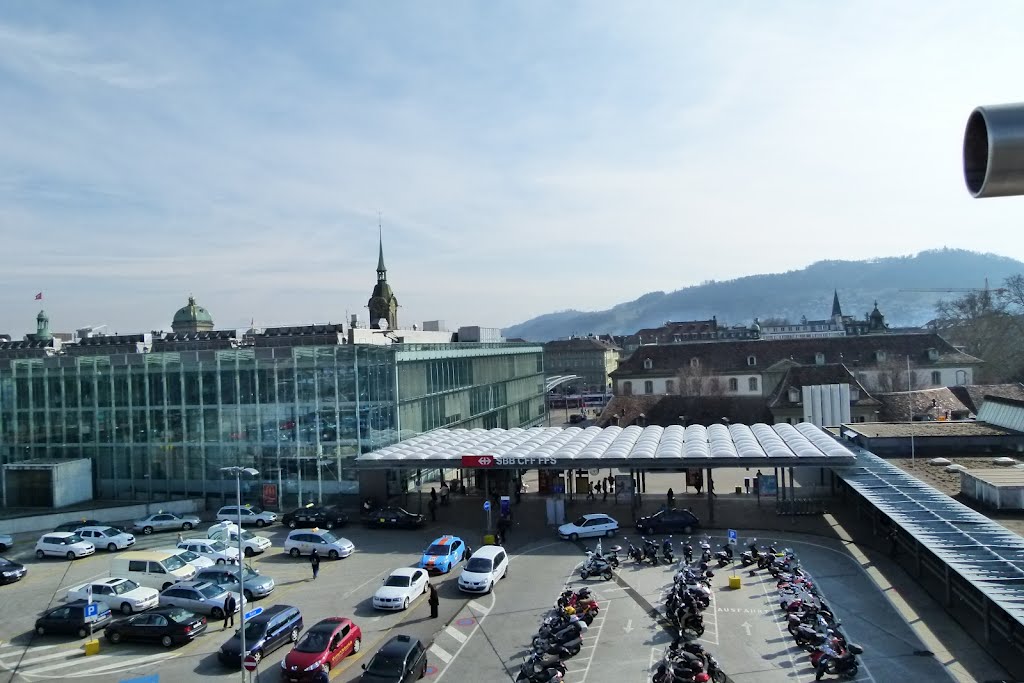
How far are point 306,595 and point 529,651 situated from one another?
1001 centimetres

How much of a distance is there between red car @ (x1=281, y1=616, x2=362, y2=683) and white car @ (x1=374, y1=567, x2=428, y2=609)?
3.06 m

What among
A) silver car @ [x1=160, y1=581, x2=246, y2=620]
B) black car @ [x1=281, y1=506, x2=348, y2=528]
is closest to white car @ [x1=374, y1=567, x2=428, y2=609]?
silver car @ [x1=160, y1=581, x2=246, y2=620]

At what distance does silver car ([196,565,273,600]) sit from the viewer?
26547mm

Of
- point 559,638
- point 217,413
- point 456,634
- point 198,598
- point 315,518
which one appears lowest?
point 456,634

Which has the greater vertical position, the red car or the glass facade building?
the glass facade building

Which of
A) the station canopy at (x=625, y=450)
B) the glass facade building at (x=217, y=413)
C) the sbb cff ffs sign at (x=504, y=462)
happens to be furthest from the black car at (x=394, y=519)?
the glass facade building at (x=217, y=413)

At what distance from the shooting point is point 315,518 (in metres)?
37.4

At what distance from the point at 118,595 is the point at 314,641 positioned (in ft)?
31.7

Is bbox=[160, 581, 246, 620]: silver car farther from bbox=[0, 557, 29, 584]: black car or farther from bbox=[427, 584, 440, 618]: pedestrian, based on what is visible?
bbox=[0, 557, 29, 584]: black car

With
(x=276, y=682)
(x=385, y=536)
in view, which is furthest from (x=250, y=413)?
→ (x=276, y=682)

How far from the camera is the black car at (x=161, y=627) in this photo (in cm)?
2261

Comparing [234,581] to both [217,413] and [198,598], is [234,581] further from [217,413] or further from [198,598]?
[217,413]

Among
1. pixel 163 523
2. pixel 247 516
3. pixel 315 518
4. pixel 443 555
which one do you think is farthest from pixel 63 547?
pixel 443 555

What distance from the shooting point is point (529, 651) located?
20.6 m
